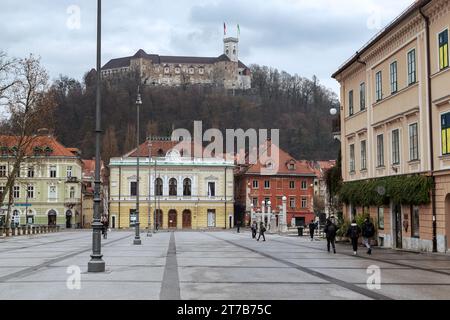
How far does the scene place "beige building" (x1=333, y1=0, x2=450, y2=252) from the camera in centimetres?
2669

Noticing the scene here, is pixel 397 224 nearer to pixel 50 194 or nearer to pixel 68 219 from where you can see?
pixel 68 219

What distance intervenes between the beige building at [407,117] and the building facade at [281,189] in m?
57.0

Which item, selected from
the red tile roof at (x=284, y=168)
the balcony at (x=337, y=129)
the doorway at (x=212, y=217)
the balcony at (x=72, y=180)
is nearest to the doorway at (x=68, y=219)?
the balcony at (x=72, y=180)

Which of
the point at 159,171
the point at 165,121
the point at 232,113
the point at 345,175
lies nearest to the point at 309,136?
the point at 232,113

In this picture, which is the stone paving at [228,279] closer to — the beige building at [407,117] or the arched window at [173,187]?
the beige building at [407,117]

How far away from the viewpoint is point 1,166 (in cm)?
9256

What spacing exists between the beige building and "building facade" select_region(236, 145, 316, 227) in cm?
5701

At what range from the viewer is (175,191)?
3716 inches

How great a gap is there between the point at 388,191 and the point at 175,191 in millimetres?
64965

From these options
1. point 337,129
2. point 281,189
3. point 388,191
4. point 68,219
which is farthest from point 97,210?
point 68,219

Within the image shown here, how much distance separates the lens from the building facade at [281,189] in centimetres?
9656

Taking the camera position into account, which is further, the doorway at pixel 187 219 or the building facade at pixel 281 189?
the building facade at pixel 281 189

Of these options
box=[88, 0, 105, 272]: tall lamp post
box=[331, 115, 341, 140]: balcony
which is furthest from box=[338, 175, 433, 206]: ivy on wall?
box=[88, 0, 105, 272]: tall lamp post
